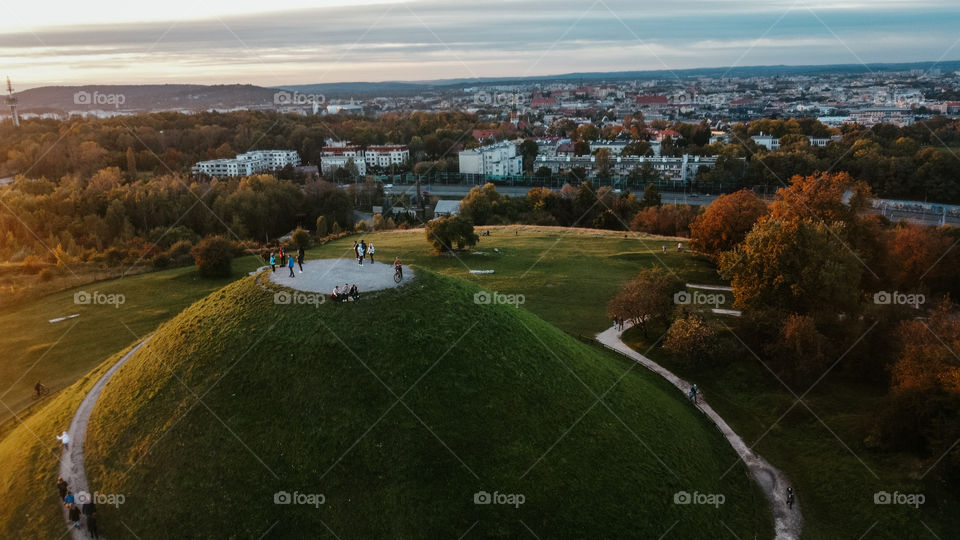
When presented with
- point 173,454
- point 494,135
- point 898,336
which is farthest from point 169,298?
point 494,135

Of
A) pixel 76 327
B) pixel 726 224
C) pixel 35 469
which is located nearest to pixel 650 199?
pixel 726 224

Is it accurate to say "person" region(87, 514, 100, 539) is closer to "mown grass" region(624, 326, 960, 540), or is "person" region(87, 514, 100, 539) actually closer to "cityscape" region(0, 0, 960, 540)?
"cityscape" region(0, 0, 960, 540)

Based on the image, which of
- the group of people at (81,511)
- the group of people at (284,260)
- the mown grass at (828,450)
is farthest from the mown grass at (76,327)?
the mown grass at (828,450)

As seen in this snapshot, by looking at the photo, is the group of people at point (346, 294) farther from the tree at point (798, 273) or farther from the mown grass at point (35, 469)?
the tree at point (798, 273)

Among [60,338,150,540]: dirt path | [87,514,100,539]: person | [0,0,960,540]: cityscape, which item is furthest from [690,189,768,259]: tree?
[87,514,100,539]: person

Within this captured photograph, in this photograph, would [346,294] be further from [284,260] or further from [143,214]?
[143,214]

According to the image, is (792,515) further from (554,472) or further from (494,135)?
(494,135)

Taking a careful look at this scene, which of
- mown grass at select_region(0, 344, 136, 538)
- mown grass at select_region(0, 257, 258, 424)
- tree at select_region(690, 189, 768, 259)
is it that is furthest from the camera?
tree at select_region(690, 189, 768, 259)
